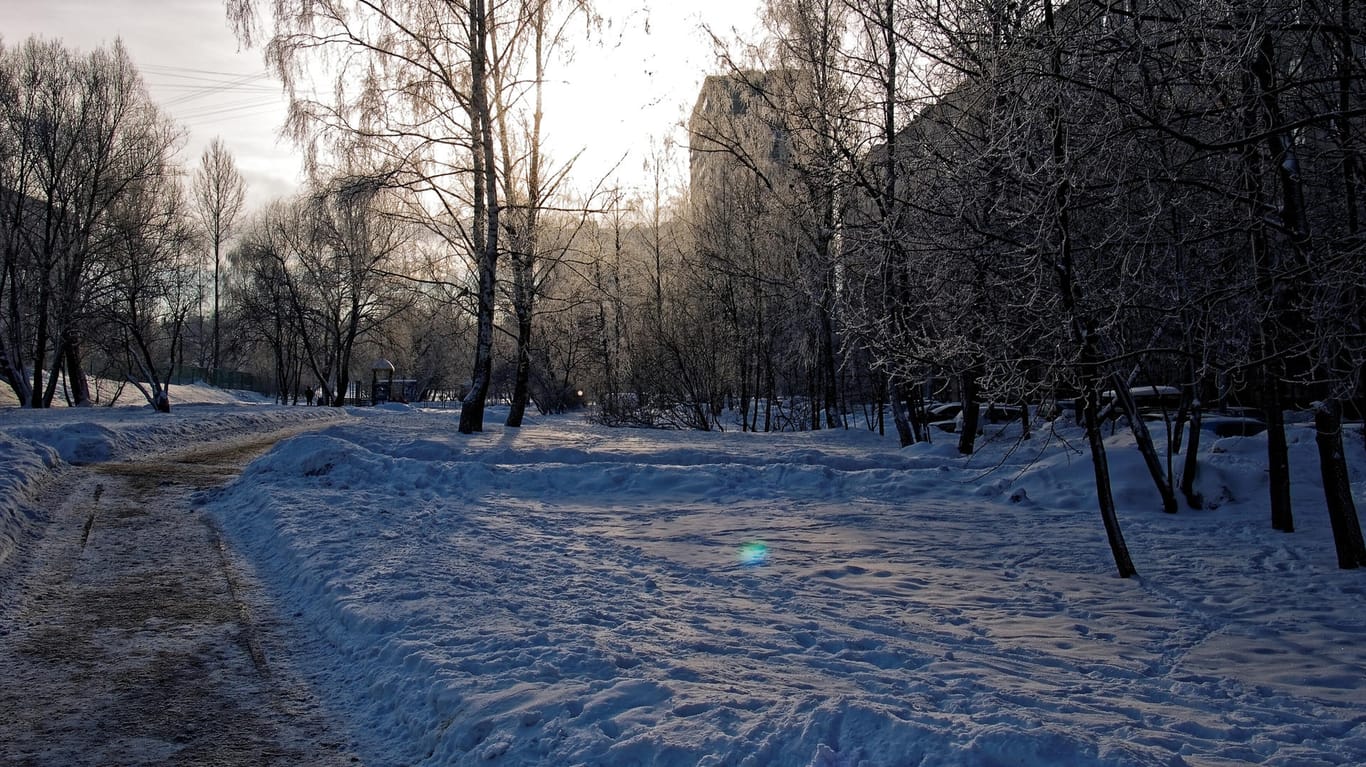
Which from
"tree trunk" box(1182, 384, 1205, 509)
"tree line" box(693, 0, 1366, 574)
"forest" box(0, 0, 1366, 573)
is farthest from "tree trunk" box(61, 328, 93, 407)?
"tree trunk" box(1182, 384, 1205, 509)

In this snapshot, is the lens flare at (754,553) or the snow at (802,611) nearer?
the snow at (802,611)

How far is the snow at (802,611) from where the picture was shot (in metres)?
3.43

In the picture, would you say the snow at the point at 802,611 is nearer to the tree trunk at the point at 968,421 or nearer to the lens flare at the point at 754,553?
the lens flare at the point at 754,553

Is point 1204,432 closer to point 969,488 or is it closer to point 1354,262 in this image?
point 969,488

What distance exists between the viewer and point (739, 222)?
90.9ft

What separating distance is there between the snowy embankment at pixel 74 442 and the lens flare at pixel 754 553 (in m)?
6.31

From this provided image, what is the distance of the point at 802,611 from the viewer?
5.55 metres

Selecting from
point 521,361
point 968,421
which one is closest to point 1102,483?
point 968,421

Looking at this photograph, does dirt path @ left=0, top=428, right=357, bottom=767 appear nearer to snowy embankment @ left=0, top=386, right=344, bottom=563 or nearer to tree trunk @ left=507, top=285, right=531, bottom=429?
snowy embankment @ left=0, top=386, right=344, bottom=563

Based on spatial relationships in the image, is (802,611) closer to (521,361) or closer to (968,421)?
(968,421)

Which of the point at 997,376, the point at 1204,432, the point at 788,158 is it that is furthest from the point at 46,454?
the point at 1204,432

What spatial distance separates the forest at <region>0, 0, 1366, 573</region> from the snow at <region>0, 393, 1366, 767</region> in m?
1.36

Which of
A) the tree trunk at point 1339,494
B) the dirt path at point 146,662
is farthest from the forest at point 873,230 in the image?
the dirt path at point 146,662

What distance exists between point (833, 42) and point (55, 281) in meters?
32.4
